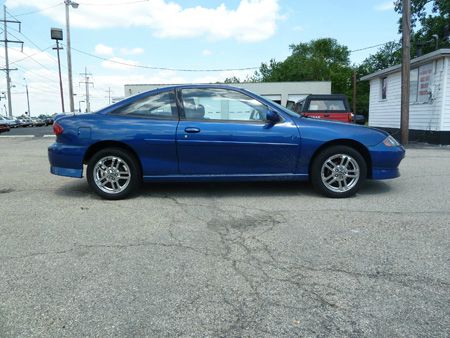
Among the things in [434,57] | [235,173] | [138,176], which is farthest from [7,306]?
[434,57]

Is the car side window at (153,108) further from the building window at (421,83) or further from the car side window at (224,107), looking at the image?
the building window at (421,83)

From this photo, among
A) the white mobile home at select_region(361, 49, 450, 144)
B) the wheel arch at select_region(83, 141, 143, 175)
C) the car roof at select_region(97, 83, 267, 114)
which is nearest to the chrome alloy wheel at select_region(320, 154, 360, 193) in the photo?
the car roof at select_region(97, 83, 267, 114)

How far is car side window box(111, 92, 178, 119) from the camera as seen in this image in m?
5.40

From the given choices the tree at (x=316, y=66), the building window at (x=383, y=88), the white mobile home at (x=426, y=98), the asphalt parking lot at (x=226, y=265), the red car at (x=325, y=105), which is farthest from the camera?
the tree at (x=316, y=66)

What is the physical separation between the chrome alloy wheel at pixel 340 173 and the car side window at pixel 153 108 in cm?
218

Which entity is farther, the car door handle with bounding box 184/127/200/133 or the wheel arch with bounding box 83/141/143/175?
the wheel arch with bounding box 83/141/143/175

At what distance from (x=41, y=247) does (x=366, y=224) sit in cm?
325

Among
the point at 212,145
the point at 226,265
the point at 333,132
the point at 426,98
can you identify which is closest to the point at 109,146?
the point at 212,145

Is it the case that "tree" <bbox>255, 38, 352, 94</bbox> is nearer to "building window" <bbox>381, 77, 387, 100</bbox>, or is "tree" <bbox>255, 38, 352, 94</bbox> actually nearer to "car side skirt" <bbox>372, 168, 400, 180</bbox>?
"building window" <bbox>381, 77, 387, 100</bbox>

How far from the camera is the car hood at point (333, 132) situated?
5.28 m

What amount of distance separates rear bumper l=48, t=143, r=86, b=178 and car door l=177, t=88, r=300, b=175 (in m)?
1.35

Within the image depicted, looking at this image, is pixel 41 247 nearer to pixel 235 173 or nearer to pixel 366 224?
pixel 235 173

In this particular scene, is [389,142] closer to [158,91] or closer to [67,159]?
[158,91]

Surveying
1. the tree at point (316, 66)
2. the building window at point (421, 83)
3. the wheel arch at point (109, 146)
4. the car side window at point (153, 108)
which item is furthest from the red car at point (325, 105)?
the tree at point (316, 66)
